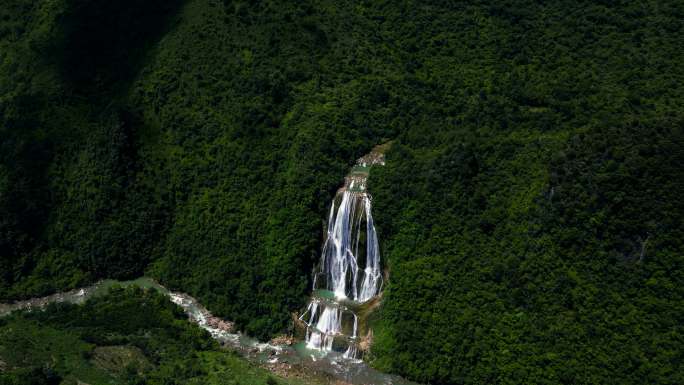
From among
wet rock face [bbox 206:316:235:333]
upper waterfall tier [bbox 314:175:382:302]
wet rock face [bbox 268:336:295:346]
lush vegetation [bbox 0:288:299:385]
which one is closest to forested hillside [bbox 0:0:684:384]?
wet rock face [bbox 206:316:235:333]

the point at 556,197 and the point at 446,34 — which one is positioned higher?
the point at 446,34

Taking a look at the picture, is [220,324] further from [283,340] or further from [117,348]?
[117,348]

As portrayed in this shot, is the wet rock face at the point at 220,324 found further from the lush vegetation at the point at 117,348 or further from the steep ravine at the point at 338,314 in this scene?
the lush vegetation at the point at 117,348

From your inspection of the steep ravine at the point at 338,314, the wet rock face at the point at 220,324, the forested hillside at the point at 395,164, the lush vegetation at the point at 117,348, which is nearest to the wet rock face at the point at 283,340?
the steep ravine at the point at 338,314

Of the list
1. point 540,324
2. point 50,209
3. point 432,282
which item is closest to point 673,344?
point 540,324

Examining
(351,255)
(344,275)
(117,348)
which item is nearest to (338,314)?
(344,275)

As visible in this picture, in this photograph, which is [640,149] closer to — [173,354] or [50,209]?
[173,354]
